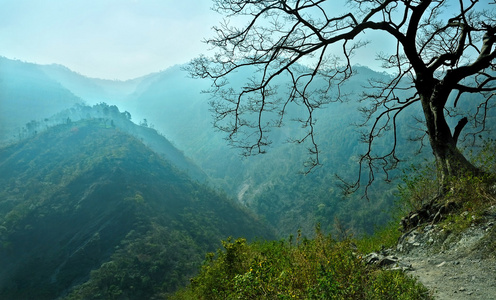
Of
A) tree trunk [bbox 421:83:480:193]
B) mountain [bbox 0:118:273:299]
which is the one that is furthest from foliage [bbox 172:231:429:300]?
mountain [bbox 0:118:273:299]

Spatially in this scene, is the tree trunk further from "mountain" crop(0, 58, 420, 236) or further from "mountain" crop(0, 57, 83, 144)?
"mountain" crop(0, 57, 83, 144)

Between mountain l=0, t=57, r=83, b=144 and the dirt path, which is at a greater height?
mountain l=0, t=57, r=83, b=144

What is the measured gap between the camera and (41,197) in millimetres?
76688

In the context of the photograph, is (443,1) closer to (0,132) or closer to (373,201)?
(373,201)

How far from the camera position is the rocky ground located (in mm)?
3258

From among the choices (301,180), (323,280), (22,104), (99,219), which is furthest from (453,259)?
(22,104)

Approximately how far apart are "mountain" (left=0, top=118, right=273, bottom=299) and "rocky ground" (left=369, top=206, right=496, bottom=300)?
51161 millimetres

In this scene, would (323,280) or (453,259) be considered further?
(453,259)

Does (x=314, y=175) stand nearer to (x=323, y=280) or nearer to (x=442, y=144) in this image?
(x=442, y=144)

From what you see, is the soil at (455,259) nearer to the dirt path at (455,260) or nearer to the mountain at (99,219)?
the dirt path at (455,260)

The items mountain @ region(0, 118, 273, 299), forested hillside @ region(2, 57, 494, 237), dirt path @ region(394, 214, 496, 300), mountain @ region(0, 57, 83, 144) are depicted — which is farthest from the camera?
mountain @ region(0, 57, 83, 144)

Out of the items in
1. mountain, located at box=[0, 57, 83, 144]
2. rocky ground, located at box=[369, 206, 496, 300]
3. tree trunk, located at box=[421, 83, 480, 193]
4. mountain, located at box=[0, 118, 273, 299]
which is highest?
mountain, located at box=[0, 57, 83, 144]

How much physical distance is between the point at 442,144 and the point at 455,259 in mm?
2827

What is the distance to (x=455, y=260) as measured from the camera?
158 inches
